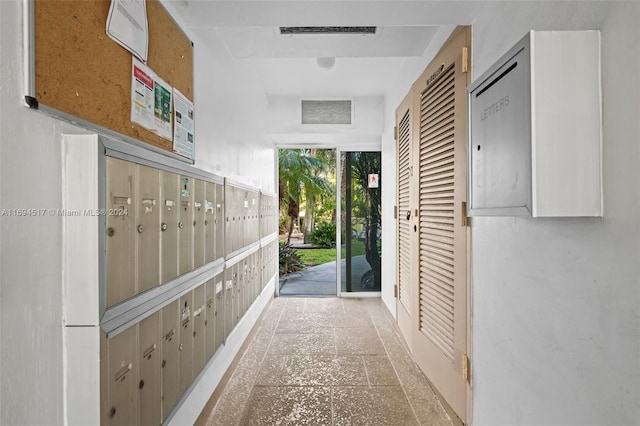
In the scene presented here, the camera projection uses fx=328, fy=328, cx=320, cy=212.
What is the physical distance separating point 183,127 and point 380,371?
1.95 meters

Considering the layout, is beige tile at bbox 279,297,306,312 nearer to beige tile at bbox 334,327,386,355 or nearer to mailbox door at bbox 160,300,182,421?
beige tile at bbox 334,327,386,355

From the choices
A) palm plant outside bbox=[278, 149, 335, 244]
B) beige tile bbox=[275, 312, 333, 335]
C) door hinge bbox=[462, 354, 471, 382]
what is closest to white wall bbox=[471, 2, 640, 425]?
door hinge bbox=[462, 354, 471, 382]

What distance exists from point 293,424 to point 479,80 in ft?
5.87

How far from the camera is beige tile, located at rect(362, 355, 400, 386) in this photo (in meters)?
2.10

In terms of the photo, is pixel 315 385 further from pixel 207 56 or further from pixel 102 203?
pixel 207 56

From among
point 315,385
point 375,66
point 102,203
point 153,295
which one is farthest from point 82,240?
point 375,66

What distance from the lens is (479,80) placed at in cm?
→ 108

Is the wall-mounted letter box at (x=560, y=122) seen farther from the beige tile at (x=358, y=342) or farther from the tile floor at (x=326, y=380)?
the beige tile at (x=358, y=342)

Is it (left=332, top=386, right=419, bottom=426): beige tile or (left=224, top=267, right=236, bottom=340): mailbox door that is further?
(left=224, top=267, right=236, bottom=340): mailbox door

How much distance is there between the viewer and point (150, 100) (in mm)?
1229

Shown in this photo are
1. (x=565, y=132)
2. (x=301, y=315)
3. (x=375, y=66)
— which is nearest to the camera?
(x=565, y=132)

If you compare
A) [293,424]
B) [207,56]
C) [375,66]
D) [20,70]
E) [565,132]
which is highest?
[375,66]

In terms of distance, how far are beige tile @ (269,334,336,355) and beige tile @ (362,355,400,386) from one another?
31cm

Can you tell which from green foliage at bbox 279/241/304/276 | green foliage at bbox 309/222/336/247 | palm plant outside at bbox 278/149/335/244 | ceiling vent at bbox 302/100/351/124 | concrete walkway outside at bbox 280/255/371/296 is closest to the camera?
ceiling vent at bbox 302/100/351/124
